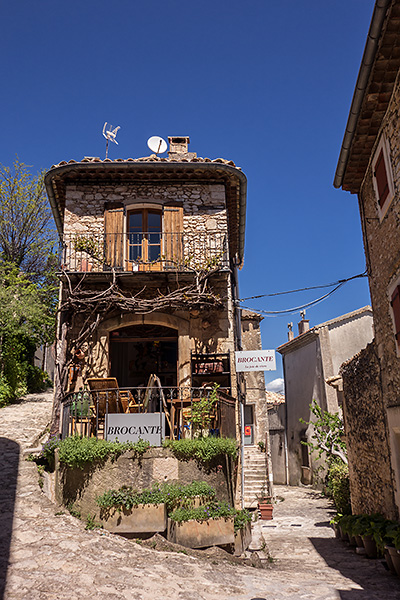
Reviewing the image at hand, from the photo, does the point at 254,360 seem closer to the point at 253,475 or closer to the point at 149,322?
the point at 149,322

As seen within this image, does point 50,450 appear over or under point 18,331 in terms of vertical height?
under

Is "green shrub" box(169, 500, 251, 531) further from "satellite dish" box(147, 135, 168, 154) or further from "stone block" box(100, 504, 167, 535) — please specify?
"satellite dish" box(147, 135, 168, 154)

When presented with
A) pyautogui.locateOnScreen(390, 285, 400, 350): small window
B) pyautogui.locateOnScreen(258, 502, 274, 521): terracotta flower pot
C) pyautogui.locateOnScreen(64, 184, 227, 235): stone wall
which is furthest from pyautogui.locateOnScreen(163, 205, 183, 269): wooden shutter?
pyautogui.locateOnScreen(258, 502, 274, 521): terracotta flower pot

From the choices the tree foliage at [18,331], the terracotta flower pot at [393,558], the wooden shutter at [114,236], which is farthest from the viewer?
the tree foliage at [18,331]

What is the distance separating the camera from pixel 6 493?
766 cm

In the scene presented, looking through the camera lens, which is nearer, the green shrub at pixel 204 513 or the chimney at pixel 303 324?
the green shrub at pixel 204 513

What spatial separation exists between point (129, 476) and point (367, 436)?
4211 millimetres

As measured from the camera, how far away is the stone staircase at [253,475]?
1535 centimetres

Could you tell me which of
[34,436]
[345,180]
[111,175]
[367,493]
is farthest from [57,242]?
[367,493]

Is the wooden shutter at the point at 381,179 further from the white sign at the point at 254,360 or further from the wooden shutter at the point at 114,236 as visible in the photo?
the wooden shutter at the point at 114,236

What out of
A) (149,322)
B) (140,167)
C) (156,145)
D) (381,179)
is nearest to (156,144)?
(156,145)

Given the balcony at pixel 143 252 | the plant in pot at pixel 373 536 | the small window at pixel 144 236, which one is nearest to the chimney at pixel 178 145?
the small window at pixel 144 236

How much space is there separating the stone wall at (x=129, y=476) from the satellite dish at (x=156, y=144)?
8015mm

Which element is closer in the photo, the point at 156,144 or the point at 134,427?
the point at 134,427
